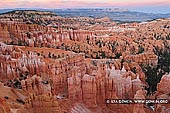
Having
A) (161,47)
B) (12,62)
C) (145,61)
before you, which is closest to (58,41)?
(161,47)

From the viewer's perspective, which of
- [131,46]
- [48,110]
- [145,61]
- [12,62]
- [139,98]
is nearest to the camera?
[48,110]

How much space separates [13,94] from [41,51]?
26285 millimetres

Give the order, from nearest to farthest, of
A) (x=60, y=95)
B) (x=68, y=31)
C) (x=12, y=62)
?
(x=60, y=95)
(x=12, y=62)
(x=68, y=31)

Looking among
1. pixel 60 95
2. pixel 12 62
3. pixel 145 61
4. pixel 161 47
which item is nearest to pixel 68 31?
pixel 161 47

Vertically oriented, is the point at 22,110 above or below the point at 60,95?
above

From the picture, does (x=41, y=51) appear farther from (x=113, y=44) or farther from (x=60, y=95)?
(x=60, y=95)

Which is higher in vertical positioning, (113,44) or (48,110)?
(48,110)

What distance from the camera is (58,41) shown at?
5819 centimetres

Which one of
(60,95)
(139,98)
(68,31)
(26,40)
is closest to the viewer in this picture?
(139,98)

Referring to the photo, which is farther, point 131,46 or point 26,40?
point 131,46

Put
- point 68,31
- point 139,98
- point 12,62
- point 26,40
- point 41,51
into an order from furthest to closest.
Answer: point 68,31 < point 26,40 < point 41,51 < point 12,62 < point 139,98

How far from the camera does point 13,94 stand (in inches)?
830

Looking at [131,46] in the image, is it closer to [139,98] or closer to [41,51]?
[41,51]

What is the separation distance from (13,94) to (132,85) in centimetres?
856
